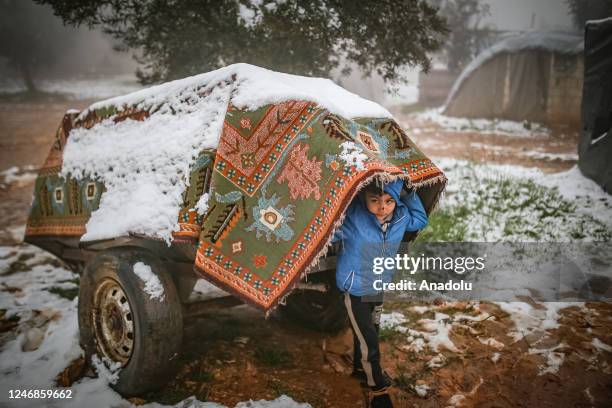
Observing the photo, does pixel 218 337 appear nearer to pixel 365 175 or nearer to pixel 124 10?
pixel 365 175

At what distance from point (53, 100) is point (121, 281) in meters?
23.6

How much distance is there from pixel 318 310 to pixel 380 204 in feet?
5.11

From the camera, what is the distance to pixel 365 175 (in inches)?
76.3

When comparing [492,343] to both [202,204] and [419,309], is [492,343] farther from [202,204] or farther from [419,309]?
[202,204]

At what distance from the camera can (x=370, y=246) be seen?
2.34 metres

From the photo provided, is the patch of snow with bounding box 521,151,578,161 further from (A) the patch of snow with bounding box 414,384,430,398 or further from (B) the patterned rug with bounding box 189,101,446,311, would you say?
(B) the patterned rug with bounding box 189,101,446,311

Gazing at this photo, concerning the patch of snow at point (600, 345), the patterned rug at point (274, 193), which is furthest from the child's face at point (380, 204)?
the patch of snow at point (600, 345)

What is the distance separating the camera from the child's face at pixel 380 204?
7.41 feet

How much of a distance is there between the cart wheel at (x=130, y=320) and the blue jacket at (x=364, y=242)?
115 cm

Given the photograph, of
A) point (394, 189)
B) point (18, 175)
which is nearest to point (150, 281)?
point (394, 189)

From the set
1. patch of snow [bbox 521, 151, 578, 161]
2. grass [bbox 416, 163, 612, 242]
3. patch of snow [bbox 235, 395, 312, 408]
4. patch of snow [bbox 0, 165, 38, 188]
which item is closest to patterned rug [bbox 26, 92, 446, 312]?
patch of snow [bbox 235, 395, 312, 408]

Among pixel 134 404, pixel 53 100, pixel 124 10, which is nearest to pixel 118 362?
pixel 134 404

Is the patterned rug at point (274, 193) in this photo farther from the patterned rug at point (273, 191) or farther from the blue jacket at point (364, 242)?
the blue jacket at point (364, 242)

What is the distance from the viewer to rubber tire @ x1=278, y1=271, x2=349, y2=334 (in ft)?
10.6
